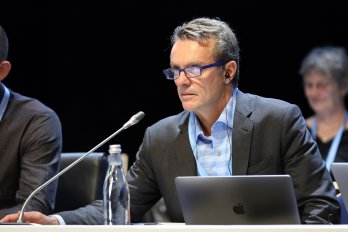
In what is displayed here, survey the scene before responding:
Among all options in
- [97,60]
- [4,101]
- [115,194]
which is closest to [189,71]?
[115,194]

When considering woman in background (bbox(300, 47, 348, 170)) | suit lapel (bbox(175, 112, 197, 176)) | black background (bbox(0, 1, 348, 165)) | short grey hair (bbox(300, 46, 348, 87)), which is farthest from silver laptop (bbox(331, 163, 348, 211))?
black background (bbox(0, 1, 348, 165))

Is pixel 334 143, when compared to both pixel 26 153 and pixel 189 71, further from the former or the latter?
pixel 26 153

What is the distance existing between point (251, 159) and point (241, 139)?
8cm

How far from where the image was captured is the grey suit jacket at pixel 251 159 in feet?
8.87

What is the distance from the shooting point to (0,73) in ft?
10.6

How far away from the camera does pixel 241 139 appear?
2.86m

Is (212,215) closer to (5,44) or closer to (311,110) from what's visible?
(5,44)

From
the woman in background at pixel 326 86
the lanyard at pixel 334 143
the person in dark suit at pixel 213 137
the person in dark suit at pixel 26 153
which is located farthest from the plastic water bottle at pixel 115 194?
the woman in background at pixel 326 86

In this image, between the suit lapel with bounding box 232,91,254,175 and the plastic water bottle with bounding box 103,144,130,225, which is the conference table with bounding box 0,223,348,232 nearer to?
the plastic water bottle with bounding box 103,144,130,225

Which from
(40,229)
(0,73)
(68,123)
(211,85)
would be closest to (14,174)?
(0,73)

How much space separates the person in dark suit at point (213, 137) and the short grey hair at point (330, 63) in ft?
6.33

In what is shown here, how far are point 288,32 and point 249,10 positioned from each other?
11.9 inches

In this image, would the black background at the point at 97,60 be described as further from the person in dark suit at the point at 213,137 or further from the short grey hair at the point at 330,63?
the person in dark suit at the point at 213,137

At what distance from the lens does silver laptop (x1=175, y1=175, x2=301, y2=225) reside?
2.23 meters
